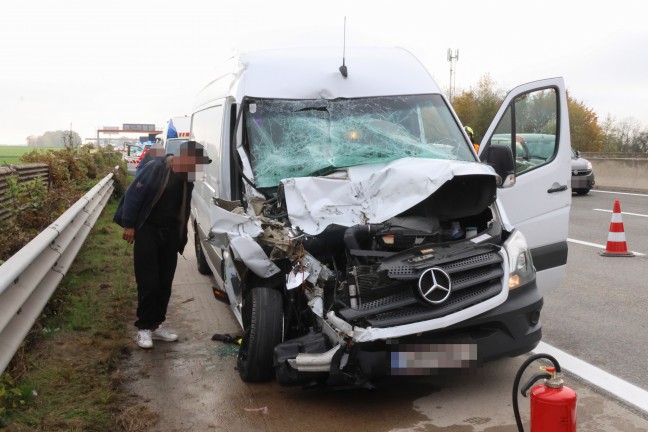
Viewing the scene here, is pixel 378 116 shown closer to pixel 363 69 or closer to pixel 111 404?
pixel 363 69

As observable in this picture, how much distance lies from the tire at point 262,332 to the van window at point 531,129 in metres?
Answer: 2.64

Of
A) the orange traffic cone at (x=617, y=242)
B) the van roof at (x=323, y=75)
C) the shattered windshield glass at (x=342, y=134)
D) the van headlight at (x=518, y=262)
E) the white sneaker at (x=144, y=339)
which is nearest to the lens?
the van headlight at (x=518, y=262)

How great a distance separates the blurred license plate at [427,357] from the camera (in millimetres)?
4121

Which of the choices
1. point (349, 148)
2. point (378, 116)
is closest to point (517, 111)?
point (378, 116)

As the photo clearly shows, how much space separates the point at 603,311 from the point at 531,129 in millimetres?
2003

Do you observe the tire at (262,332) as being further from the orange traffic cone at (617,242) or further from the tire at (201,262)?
the orange traffic cone at (617,242)

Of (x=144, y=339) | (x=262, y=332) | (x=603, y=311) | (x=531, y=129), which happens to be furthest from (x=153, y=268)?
(x=603, y=311)

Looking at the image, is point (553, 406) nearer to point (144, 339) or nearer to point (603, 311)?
point (144, 339)

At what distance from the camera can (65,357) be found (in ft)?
17.4

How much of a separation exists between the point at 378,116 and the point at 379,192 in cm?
122

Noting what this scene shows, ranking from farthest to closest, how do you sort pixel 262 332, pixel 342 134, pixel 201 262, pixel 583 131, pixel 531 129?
pixel 583 131
pixel 201 262
pixel 531 129
pixel 342 134
pixel 262 332

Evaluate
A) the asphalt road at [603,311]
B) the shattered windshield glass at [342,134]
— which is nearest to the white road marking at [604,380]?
the asphalt road at [603,311]

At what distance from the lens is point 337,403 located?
4594mm

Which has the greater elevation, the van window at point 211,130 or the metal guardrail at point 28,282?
the van window at point 211,130
